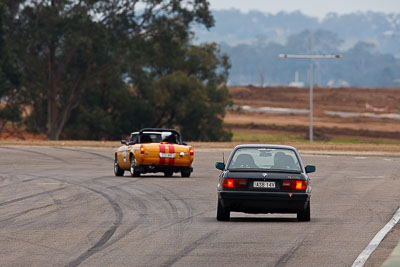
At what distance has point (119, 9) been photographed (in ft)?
218

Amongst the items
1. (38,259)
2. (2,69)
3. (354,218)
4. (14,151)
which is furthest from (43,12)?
(38,259)

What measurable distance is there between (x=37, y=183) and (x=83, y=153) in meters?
15.8

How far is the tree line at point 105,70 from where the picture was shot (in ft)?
206

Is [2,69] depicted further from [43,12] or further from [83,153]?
[83,153]

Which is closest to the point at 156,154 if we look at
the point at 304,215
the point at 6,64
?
the point at 304,215

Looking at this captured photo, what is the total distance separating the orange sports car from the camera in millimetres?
26641

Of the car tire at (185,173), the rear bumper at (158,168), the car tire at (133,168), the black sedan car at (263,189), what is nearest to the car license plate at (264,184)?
the black sedan car at (263,189)

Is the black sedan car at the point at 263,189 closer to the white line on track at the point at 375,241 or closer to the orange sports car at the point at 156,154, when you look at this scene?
the white line on track at the point at 375,241

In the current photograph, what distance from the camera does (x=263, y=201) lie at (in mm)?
15039

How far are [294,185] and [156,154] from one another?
465 inches

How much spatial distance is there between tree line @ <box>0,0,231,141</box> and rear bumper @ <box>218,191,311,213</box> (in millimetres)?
47288

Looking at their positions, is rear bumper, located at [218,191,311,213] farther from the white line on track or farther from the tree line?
the tree line

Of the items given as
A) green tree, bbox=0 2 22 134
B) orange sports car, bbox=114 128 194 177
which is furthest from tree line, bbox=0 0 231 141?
orange sports car, bbox=114 128 194 177

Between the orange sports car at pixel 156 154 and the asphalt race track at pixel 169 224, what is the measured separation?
0.40 meters
